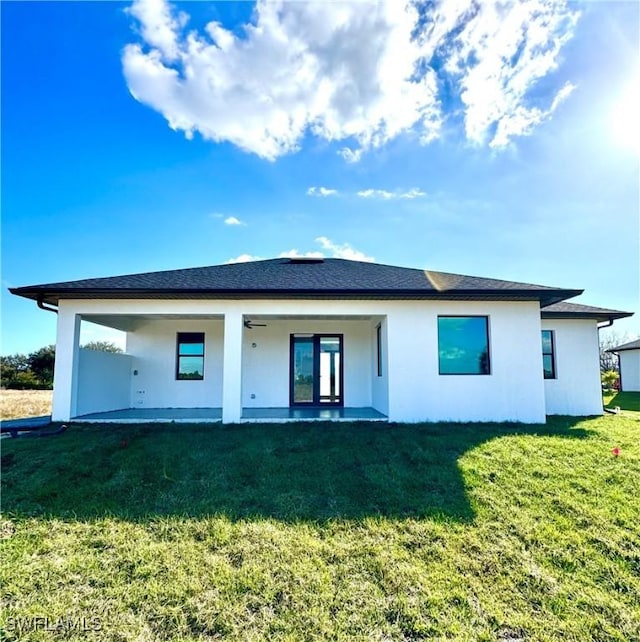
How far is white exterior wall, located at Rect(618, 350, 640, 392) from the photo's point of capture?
23422 mm

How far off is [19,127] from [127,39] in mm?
3461

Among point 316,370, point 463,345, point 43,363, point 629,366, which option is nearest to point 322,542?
point 463,345

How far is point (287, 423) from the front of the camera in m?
8.70

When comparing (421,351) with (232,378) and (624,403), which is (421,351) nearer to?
(232,378)

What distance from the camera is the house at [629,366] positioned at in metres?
23.4

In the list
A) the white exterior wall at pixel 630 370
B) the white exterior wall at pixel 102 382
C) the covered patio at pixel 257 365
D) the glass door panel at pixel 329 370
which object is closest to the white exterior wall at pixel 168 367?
the covered patio at pixel 257 365

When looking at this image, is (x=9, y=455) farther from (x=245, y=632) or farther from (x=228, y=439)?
(x=245, y=632)

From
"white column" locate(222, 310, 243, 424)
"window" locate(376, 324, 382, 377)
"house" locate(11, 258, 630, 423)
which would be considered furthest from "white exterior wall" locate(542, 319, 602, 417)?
"white column" locate(222, 310, 243, 424)

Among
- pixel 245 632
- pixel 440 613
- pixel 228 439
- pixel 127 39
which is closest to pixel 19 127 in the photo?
pixel 127 39

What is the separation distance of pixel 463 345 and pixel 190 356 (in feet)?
27.3

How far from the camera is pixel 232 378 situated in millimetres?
8812

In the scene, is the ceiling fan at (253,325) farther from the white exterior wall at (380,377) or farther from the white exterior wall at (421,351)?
the white exterior wall at (380,377)

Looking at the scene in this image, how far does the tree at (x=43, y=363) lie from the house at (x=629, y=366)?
35.9 meters

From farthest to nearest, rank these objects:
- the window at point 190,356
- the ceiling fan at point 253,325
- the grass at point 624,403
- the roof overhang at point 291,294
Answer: the grass at point 624,403 < the window at point 190,356 < the ceiling fan at point 253,325 < the roof overhang at point 291,294
